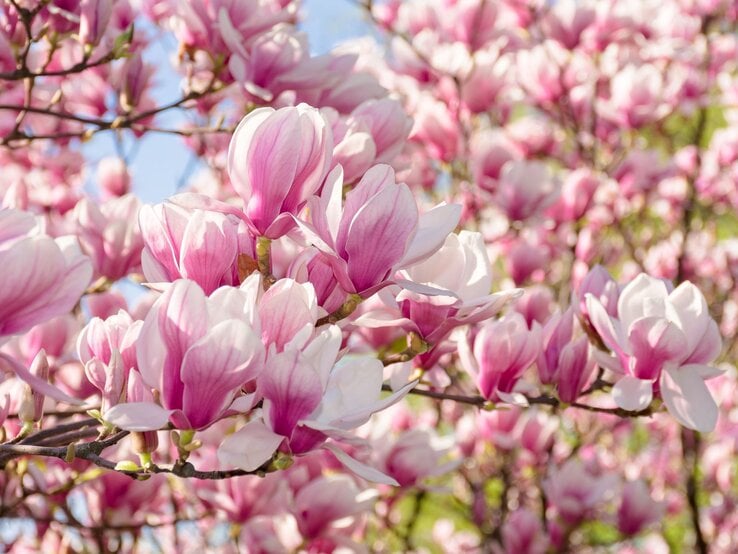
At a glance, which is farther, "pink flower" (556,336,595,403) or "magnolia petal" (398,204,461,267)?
"pink flower" (556,336,595,403)

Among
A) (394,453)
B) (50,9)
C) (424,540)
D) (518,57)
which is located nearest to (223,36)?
(50,9)

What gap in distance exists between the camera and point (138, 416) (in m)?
0.87

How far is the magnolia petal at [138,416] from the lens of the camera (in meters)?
0.85

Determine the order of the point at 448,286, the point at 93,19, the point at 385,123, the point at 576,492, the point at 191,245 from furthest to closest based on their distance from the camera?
the point at 576,492, the point at 93,19, the point at 385,123, the point at 448,286, the point at 191,245

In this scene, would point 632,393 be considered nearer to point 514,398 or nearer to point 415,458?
point 514,398

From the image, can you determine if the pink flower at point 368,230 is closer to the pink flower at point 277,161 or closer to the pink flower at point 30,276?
the pink flower at point 277,161

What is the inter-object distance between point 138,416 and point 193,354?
88mm

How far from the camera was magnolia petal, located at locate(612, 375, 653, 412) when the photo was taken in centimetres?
125

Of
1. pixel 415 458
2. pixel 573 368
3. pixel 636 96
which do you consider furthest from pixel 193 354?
pixel 636 96

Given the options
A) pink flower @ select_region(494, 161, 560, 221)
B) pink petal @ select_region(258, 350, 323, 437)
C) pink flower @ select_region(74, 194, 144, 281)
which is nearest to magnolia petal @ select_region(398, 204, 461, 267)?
pink petal @ select_region(258, 350, 323, 437)

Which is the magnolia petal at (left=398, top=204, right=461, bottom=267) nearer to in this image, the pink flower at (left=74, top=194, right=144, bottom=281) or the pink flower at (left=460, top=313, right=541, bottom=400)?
the pink flower at (left=460, top=313, right=541, bottom=400)

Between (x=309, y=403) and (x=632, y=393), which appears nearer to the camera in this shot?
(x=309, y=403)

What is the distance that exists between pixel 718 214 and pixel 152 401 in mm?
4456

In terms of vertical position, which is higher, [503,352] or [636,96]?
[503,352]
